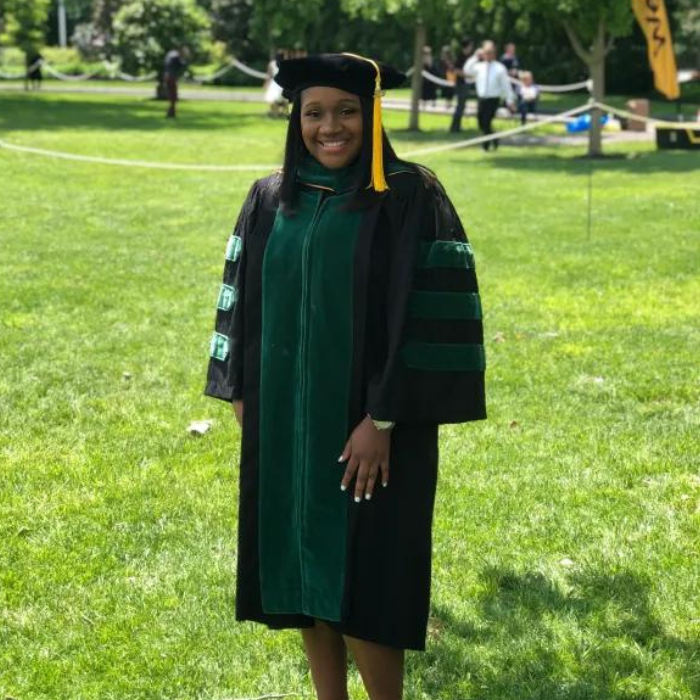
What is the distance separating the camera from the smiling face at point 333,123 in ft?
9.43

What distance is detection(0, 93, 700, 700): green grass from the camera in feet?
12.3

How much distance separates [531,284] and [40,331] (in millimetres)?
3836

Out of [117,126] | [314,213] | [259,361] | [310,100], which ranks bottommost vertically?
[117,126]

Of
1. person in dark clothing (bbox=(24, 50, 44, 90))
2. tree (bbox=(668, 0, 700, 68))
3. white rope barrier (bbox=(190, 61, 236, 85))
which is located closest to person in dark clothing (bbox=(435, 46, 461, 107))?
tree (bbox=(668, 0, 700, 68))

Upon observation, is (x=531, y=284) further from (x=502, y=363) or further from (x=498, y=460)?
(x=498, y=460)

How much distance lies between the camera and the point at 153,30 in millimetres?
33500

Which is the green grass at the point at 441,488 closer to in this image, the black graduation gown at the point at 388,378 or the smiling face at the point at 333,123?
the black graduation gown at the point at 388,378

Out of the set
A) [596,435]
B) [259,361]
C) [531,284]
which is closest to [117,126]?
[531,284]

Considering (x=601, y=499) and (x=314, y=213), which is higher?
(x=314, y=213)

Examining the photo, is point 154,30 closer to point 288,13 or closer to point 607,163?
point 288,13

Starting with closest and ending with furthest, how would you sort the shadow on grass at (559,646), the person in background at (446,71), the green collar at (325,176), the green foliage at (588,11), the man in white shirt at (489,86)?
the green collar at (325,176) < the shadow on grass at (559,646) < the green foliage at (588,11) < the man in white shirt at (489,86) < the person in background at (446,71)

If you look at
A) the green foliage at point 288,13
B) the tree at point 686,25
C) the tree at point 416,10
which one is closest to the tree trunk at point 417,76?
the tree at point 416,10

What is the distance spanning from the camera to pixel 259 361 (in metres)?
3.00

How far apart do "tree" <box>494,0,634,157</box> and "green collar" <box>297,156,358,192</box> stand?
49.0ft
